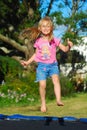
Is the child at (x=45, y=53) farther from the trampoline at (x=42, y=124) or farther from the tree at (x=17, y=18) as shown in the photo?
the tree at (x=17, y=18)

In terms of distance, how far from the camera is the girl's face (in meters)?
5.40

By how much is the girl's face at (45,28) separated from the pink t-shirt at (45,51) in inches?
Result: 6.5

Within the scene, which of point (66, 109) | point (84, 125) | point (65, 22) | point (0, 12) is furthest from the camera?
point (0, 12)

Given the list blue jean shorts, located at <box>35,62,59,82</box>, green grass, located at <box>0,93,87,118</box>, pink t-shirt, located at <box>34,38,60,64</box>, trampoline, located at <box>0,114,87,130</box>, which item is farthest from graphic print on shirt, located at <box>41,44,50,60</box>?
green grass, located at <box>0,93,87,118</box>

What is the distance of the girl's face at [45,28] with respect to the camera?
5.40m

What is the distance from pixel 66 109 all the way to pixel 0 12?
6868 mm

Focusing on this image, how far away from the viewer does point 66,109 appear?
10016 millimetres

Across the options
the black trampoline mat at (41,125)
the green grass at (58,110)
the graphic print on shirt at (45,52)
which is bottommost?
the green grass at (58,110)

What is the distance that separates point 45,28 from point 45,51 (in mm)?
314

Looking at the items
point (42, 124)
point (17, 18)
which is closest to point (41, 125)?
point (42, 124)

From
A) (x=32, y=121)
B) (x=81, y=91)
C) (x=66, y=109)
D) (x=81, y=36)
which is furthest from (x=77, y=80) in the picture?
(x=32, y=121)

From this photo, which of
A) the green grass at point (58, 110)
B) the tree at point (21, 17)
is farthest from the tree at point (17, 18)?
the green grass at point (58, 110)

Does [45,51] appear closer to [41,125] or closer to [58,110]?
[41,125]

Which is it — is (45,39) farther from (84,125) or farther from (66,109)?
(66,109)
